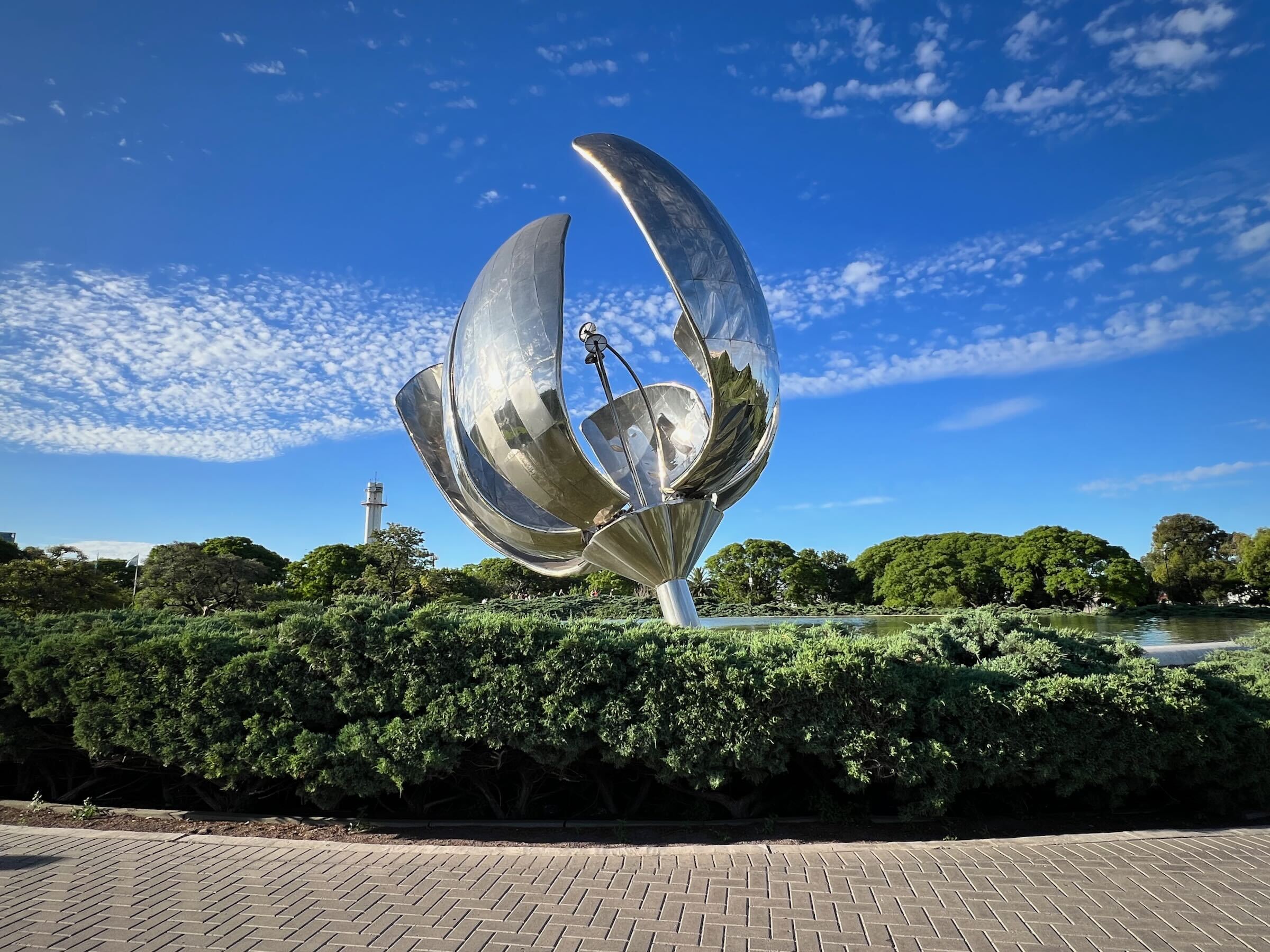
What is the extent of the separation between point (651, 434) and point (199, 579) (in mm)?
27065

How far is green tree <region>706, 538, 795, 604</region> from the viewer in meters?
44.0

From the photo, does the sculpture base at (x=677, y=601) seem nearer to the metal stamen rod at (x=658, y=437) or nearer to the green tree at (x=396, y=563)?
the metal stamen rod at (x=658, y=437)

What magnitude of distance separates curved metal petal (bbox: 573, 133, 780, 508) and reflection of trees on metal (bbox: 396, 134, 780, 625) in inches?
0.7

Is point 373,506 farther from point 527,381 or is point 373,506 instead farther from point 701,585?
point 527,381

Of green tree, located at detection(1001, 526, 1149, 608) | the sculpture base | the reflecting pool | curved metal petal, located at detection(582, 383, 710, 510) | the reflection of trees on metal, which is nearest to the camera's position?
the reflection of trees on metal

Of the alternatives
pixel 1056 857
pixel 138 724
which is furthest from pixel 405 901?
pixel 1056 857

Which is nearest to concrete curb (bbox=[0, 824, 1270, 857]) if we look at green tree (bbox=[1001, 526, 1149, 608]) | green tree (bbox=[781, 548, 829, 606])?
green tree (bbox=[781, 548, 829, 606])

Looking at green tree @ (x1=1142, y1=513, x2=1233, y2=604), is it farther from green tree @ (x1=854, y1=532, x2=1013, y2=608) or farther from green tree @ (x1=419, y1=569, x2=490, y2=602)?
green tree @ (x1=419, y1=569, x2=490, y2=602)

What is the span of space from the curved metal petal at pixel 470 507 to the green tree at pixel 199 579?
918 inches

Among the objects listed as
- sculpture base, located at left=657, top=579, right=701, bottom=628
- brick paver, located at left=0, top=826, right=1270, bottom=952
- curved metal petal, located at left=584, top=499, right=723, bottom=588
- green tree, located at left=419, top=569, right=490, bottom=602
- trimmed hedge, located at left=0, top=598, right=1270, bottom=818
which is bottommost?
brick paver, located at left=0, top=826, right=1270, bottom=952

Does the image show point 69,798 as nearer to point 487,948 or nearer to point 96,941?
point 96,941

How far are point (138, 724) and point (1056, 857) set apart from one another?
21.7ft

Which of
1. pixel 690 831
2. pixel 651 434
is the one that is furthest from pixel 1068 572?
pixel 690 831

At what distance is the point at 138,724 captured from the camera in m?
5.71
